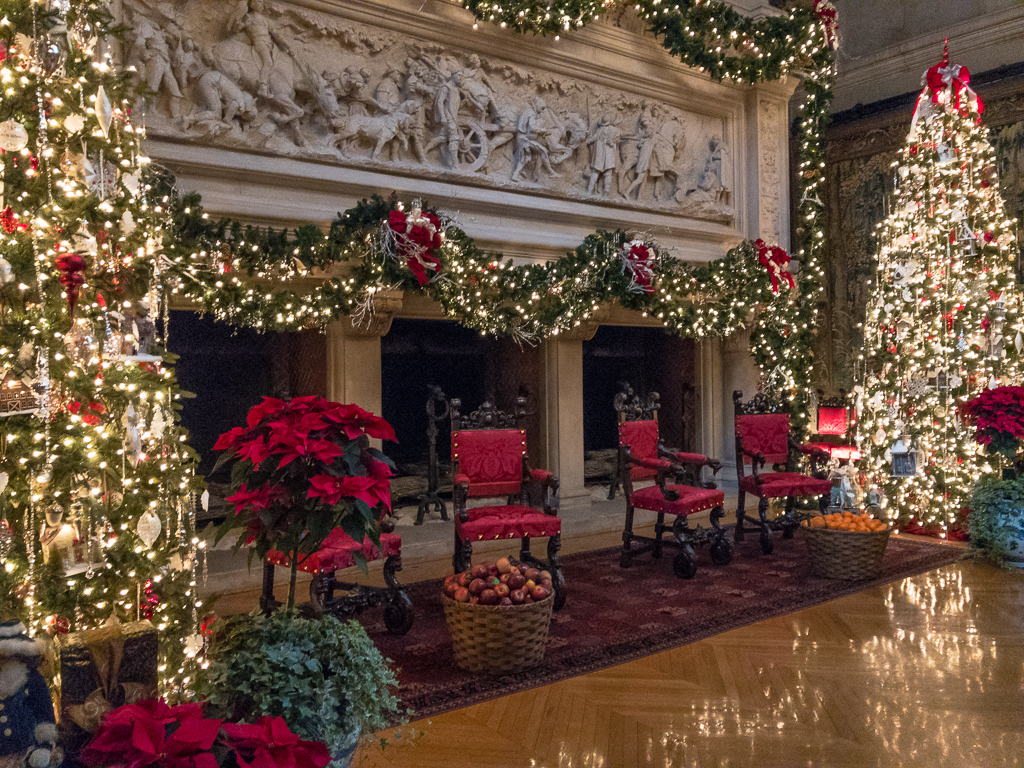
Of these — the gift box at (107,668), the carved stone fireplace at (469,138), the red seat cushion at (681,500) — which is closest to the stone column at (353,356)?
the carved stone fireplace at (469,138)

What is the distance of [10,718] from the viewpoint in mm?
1270

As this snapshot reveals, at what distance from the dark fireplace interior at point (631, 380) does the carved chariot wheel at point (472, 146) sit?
2.17 metres

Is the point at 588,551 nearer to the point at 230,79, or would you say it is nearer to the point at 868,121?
the point at 230,79

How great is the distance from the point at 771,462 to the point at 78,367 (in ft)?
15.5

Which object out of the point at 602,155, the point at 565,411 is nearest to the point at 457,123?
the point at 602,155

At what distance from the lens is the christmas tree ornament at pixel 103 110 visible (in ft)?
7.02

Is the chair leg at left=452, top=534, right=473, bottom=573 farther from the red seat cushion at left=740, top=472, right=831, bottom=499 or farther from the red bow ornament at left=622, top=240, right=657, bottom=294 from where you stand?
the red bow ornament at left=622, top=240, right=657, bottom=294

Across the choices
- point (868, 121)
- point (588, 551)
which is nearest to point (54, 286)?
point (588, 551)

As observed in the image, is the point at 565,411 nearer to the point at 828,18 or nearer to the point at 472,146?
the point at 472,146

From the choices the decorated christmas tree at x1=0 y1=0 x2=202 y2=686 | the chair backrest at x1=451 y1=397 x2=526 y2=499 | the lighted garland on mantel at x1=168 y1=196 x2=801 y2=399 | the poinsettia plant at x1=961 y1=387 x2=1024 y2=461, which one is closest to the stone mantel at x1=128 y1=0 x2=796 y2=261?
the lighted garland on mantel at x1=168 y1=196 x2=801 y2=399

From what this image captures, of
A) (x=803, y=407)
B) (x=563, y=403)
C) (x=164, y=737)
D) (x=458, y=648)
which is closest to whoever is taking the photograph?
(x=164, y=737)

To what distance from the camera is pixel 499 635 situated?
117 inches

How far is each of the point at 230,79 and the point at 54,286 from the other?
3.25m

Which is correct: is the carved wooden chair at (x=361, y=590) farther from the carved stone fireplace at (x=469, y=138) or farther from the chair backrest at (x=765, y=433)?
the chair backrest at (x=765, y=433)
